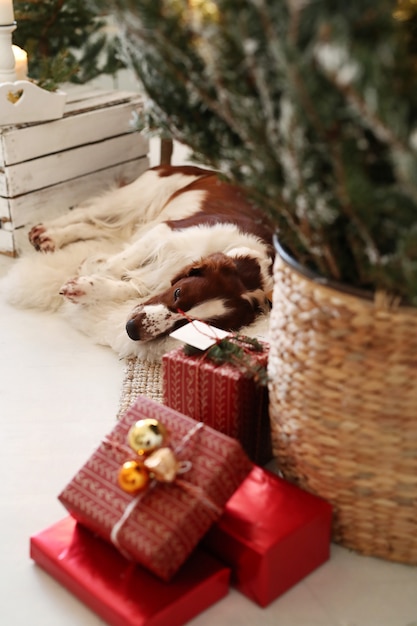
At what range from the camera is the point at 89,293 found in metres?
2.29

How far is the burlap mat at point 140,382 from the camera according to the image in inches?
72.0

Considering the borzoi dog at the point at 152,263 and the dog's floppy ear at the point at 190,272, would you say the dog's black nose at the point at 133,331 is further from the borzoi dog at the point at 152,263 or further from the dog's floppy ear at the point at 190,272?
the dog's floppy ear at the point at 190,272

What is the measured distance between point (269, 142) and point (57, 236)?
164 cm

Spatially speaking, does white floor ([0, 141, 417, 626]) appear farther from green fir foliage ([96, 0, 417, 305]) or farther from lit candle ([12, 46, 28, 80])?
lit candle ([12, 46, 28, 80])

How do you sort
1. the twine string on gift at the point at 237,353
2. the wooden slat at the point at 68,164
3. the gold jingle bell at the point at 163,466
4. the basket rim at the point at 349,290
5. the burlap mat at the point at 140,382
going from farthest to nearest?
the wooden slat at the point at 68,164, the burlap mat at the point at 140,382, the twine string on gift at the point at 237,353, the gold jingle bell at the point at 163,466, the basket rim at the point at 349,290

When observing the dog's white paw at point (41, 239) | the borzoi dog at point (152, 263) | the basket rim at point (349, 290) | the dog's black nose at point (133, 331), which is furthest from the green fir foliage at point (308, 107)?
the dog's white paw at point (41, 239)

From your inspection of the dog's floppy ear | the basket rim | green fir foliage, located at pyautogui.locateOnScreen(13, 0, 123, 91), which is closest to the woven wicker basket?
the basket rim

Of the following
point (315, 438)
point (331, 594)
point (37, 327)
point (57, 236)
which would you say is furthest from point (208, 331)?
point (57, 236)

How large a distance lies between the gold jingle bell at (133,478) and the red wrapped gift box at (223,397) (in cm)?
27

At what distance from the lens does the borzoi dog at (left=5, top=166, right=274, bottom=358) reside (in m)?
2.11

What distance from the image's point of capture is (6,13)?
2.43 metres

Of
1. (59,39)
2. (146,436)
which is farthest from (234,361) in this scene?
(59,39)

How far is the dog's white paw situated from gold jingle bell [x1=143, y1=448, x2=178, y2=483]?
1455mm

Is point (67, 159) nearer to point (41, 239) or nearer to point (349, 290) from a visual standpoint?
point (41, 239)
